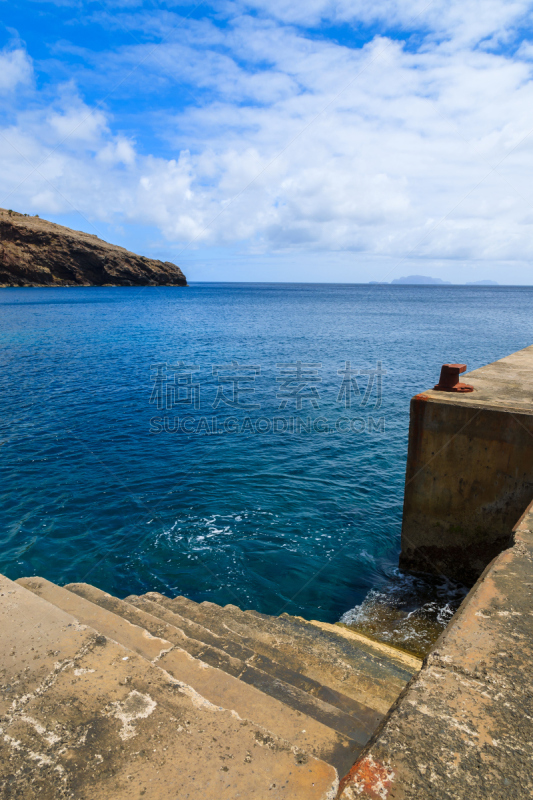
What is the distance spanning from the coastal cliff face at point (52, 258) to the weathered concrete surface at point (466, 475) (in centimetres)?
11358

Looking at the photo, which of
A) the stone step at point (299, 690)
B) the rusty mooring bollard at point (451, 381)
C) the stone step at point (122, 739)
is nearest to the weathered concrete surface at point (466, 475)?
the rusty mooring bollard at point (451, 381)

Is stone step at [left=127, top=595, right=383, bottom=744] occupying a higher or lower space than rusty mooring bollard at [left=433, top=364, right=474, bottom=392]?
lower

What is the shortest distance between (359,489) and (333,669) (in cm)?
750

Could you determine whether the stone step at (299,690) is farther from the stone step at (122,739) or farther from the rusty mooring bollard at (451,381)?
the rusty mooring bollard at (451,381)

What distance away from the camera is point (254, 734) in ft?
7.77

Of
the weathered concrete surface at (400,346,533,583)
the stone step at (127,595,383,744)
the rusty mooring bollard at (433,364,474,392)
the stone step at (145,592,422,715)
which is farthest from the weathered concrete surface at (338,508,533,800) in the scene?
the rusty mooring bollard at (433,364,474,392)

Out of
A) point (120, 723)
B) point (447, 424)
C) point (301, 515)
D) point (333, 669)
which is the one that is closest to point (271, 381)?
point (301, 515)

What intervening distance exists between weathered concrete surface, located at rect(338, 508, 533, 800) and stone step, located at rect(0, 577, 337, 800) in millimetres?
341

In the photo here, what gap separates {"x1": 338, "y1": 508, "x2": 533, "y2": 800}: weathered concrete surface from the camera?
192 cm

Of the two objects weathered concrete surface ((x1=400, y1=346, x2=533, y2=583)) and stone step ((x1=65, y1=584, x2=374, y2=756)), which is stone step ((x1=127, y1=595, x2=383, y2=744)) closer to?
stone step ((x1=65, y1=584, x2=374, y2=756))

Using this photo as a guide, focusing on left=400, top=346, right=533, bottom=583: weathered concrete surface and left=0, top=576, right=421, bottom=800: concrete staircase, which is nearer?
left=0, top=576, right=421, bottom=800: concrete staircase

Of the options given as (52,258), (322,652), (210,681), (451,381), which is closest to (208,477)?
(451,381)

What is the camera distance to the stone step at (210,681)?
241cm

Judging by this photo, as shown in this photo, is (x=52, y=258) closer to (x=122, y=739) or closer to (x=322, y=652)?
(x=322, y=652)
